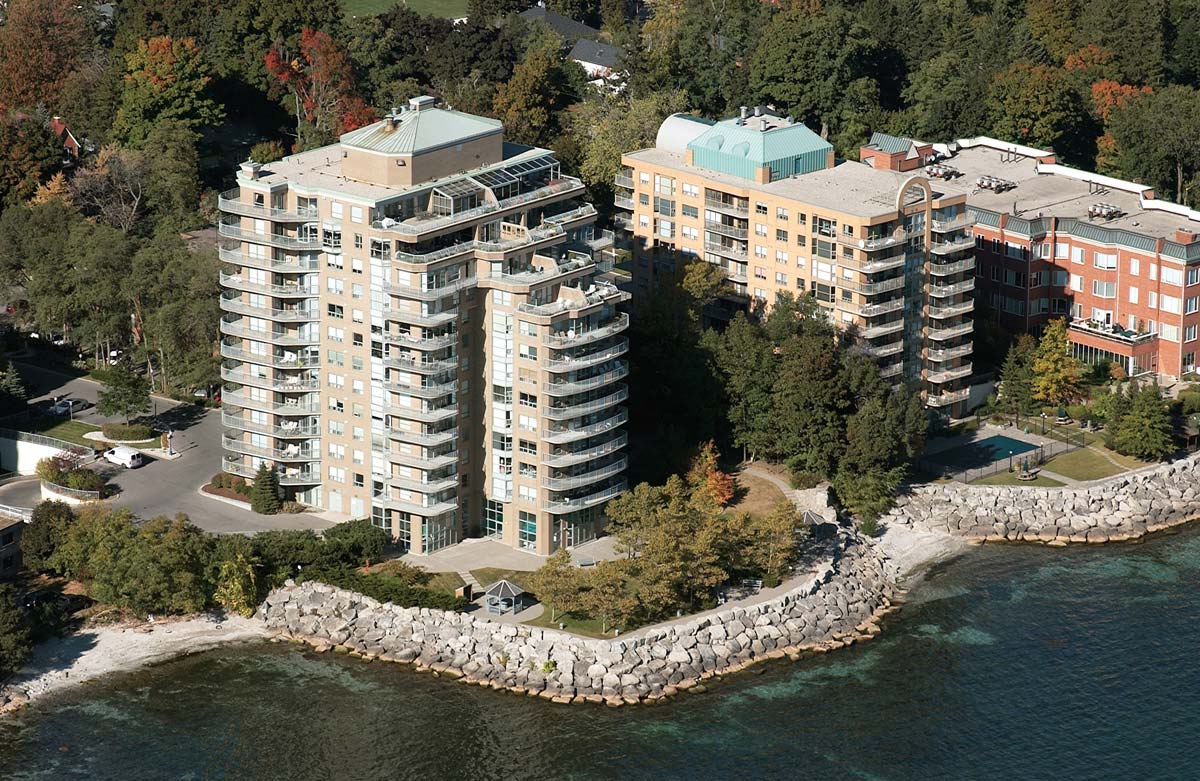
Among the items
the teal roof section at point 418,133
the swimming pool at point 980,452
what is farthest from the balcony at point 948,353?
the teal roof section at point 418,133

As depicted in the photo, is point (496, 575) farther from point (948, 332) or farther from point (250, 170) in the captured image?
point (948, 332)

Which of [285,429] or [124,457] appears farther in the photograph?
[124,457]

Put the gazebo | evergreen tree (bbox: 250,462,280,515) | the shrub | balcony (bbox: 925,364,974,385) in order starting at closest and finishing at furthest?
the gazebo
evergreen tree (bbox: 250,462,280,515)
the shrub
balcony (bbox: 925,364,974,385)

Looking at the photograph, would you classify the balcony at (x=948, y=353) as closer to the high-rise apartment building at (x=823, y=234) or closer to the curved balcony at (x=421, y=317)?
the high-rise apartment building at (x=823, y=234)

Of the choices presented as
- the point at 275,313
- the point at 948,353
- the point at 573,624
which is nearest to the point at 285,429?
the point at 275,313

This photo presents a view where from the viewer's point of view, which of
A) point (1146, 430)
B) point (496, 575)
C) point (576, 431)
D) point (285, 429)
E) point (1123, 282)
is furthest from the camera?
point (1123, 282)

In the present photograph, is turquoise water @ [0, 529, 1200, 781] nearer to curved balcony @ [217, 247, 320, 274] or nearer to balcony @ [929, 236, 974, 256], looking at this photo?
curved balcony @ [217, 247, 320, 274]

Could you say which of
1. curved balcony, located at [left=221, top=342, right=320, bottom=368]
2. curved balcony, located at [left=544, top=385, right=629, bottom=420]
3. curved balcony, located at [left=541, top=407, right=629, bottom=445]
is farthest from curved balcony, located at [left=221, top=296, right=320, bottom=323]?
curved balcony, located at [left=541, top=407, right=629, bottom=445]

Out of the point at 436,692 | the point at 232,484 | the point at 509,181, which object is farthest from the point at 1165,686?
the point at 232,484
